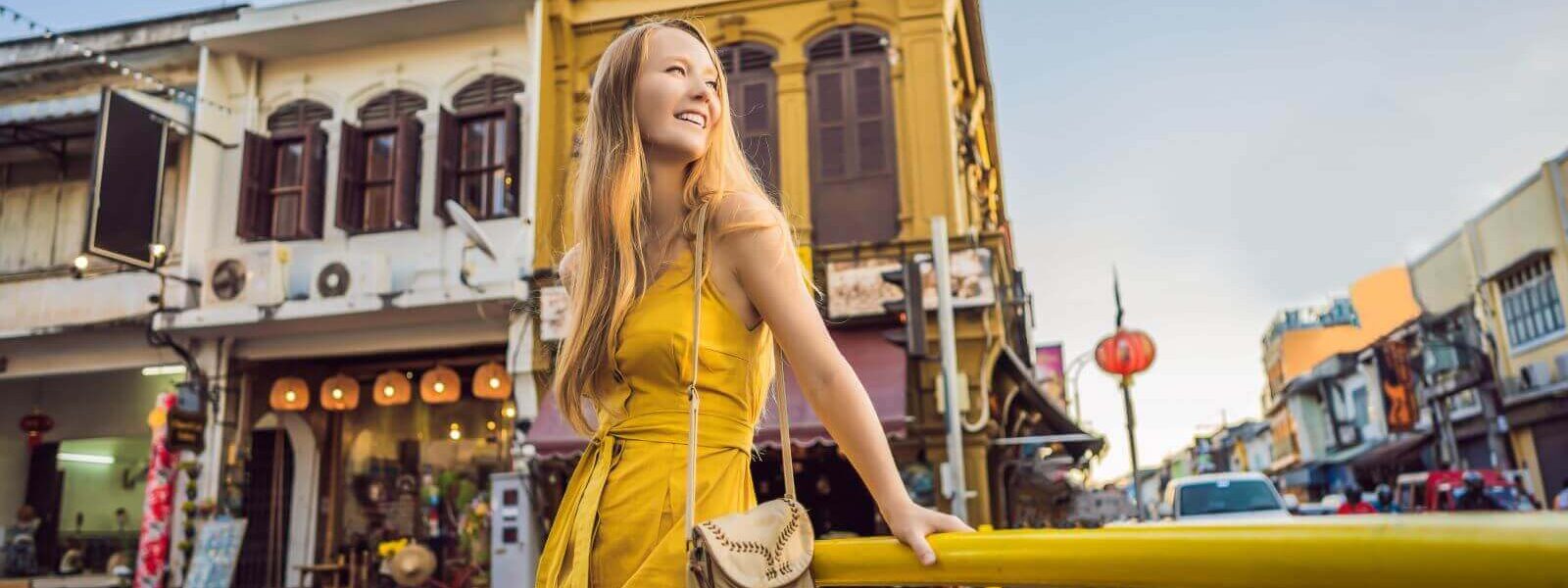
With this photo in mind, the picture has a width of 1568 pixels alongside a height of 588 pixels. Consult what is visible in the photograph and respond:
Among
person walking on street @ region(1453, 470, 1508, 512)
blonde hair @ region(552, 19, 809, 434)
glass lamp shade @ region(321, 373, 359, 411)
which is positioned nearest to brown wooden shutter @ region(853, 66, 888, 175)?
glass lamp shade @ region(321, 373, 359, 411)

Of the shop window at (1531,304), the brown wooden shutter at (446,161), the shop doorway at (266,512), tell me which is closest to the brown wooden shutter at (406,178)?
the brown wooden shutter at (446,161)

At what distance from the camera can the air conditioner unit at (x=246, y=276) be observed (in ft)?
42.9

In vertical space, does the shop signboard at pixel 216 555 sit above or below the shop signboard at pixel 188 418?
below

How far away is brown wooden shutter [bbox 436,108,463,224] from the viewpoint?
43.3 ft

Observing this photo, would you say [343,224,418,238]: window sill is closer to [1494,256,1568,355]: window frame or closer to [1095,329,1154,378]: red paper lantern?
[1095,329,1154,378]: red paper lantern

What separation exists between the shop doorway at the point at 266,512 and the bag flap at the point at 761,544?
14.9m

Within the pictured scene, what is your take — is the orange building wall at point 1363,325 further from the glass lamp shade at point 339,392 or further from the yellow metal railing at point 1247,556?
the yellow metal railing at point 1247,556

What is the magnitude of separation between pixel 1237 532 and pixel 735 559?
24.1 inches

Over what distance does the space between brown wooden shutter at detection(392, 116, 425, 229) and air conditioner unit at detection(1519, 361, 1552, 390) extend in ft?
76.6

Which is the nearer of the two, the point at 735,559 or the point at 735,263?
the point at 735,559

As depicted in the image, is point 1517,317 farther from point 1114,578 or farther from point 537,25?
point 1114,578

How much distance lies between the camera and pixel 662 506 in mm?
1521

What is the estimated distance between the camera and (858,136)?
1270 centimetres

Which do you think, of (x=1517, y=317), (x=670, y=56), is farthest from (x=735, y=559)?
(x=1517, y=317)
